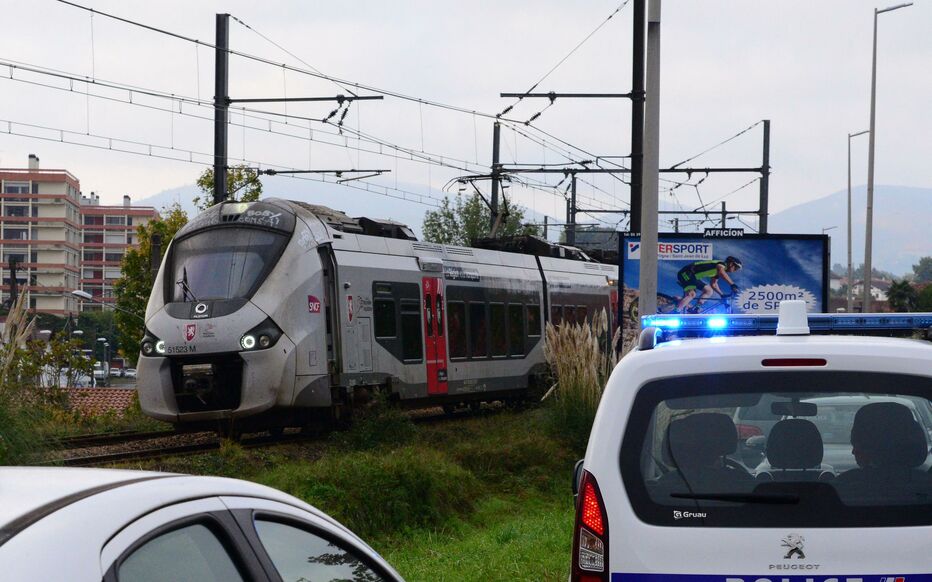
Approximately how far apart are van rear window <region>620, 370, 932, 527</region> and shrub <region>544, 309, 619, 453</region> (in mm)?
12435

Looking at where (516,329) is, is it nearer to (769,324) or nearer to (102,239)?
(769,324)

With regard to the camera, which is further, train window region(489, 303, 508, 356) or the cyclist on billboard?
train window region(489, 303, 508, 356)

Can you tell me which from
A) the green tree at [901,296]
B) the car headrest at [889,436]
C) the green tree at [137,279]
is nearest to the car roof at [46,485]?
the car headrest at [889,436]

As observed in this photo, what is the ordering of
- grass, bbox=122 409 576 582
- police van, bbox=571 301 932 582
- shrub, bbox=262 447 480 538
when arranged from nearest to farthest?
police van, bbox=571 301 932 582, grass, bbox=122 409 576 582, shrub, bbox=262 447 480 538

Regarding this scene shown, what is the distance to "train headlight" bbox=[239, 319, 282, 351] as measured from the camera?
17.3 m

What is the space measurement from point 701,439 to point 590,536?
55cm

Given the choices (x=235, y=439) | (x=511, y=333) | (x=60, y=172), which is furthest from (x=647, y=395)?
(x=60, y=172)

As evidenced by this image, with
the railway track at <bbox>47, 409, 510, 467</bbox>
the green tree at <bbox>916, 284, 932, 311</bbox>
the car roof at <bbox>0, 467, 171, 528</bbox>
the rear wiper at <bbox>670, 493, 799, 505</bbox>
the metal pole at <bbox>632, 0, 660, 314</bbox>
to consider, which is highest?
the metal pole at <bbox>632, 0, 660, 314</bbox>

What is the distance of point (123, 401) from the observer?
31062 millimetres

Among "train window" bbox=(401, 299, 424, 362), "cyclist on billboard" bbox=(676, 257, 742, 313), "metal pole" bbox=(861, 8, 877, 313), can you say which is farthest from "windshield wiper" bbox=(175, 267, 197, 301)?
"metal pole" bbox=(861, 8, 877, 313)

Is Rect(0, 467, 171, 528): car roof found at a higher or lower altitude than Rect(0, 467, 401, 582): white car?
higher

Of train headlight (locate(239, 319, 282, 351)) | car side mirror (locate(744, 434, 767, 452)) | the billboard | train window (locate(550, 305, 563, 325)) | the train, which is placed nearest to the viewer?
car side mirror (locate(744, 434, 767, 452))

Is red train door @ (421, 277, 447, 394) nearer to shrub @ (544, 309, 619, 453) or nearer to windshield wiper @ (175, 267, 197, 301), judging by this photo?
shrub @ (544, 309, 619, 453)

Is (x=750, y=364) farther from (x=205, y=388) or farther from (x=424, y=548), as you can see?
(x=205, y=388)
